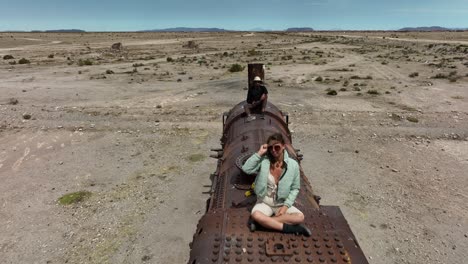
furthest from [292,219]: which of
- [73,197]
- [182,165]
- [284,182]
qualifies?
[182,165]

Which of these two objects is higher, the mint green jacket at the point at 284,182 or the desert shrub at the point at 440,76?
the mint green jacket at the point at 284,182

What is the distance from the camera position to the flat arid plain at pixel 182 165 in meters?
8.91

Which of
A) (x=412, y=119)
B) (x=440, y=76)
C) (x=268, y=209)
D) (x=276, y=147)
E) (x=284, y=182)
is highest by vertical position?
(x=276, y=147)

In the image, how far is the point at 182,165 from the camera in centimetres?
1330

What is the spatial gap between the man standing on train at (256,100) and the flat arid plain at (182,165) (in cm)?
339

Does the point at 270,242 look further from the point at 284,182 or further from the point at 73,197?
the point at 73,197

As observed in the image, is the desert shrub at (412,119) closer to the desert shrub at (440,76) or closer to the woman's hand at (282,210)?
the desert shrub at (440,76)

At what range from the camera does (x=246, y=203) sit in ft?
17.3

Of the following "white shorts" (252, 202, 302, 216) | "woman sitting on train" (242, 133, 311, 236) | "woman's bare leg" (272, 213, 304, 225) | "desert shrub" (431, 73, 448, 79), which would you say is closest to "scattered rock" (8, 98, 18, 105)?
"woman sitting on train" (242, 133, 311, 236)

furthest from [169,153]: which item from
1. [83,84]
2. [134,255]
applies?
[83,84]

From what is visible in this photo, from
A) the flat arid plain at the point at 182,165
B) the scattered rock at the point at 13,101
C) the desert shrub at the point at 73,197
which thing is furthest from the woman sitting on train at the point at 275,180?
the scattered rock at the point at 13,101

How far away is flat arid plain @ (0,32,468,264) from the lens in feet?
29.2

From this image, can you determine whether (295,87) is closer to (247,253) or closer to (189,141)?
(189,141)

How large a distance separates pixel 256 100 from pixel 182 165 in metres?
4.96
